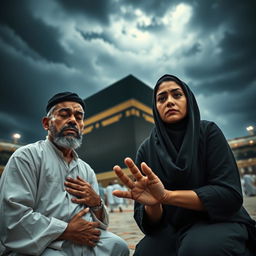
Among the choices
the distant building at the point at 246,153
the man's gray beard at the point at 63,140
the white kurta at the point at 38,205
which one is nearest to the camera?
the white kurta at the point at 38,205

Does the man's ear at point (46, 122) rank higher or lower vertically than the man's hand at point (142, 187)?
higher

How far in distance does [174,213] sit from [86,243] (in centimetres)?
61

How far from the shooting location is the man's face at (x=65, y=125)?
1.69 m

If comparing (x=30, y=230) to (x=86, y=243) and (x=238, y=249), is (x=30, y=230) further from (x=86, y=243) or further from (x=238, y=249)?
(x=238, y=249)

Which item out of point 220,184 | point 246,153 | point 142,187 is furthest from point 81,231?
point 246,153

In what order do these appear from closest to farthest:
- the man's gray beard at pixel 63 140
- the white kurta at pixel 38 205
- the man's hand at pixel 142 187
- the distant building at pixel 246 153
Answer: the man's hand at pixel 142 187
the white kurta at pixel 38 205
the man's gray beard at pixel 63 140
the distant building at pixel 246 153

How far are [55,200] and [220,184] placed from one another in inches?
40.8

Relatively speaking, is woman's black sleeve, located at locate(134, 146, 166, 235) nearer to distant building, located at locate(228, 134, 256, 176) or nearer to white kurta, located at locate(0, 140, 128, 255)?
white kurta, located at locate(0, 140, 128, 255)

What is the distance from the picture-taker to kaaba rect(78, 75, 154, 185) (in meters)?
28.4

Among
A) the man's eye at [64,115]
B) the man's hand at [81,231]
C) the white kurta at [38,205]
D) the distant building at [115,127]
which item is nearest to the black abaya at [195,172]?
the man's hand at [81,231]

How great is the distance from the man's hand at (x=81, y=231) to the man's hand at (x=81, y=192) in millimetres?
73

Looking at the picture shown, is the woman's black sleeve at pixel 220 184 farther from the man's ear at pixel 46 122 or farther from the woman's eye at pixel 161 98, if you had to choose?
the man's ear at pixel 46 122

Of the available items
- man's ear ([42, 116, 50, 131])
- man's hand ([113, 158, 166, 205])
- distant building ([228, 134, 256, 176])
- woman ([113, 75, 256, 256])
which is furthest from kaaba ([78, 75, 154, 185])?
man's hand ([113, 158, 166, 205])

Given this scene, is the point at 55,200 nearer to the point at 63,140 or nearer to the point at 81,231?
the point at 81,231
